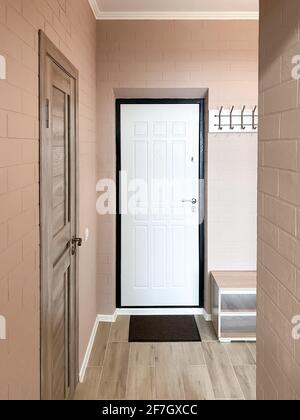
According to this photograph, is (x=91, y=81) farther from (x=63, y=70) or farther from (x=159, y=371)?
(x=159, y=371)

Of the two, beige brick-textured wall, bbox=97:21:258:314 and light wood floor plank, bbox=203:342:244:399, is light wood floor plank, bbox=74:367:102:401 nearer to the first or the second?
light wood floor plank, bbox=203:342:244:399

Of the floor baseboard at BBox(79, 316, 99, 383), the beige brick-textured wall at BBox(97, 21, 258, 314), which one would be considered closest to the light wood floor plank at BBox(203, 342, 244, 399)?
the floor baseboard at BBox(79, 316, 99, 383)

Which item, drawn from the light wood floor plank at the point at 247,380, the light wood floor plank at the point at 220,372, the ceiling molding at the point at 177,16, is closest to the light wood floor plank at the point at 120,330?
the light wood floor plank at the point at 220,372

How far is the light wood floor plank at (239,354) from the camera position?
3768mm

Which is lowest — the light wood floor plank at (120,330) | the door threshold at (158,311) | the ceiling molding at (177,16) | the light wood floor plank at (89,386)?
the light wood floor plank at (89,386)

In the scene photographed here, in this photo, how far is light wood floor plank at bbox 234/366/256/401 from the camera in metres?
3.23

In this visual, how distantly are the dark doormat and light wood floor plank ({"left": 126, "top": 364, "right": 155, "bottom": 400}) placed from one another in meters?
0.56

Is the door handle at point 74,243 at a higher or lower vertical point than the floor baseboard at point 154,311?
higher

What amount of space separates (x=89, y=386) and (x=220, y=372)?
37.2 inches

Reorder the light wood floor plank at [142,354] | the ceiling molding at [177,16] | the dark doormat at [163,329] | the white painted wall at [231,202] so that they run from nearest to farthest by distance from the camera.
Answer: the light wood floor plank at [142,354]
the dark doormat at [163,329]
the ceiling molding at [177,16]
the white painted wall at [231,202]

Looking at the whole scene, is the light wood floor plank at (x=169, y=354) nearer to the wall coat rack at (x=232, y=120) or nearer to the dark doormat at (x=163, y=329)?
the dark doormat at (x=163, y=329)

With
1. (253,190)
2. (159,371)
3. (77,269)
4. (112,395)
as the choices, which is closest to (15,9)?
(77,269)

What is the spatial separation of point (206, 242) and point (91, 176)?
1.31 meters

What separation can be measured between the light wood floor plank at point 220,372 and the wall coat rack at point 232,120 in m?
1.90
